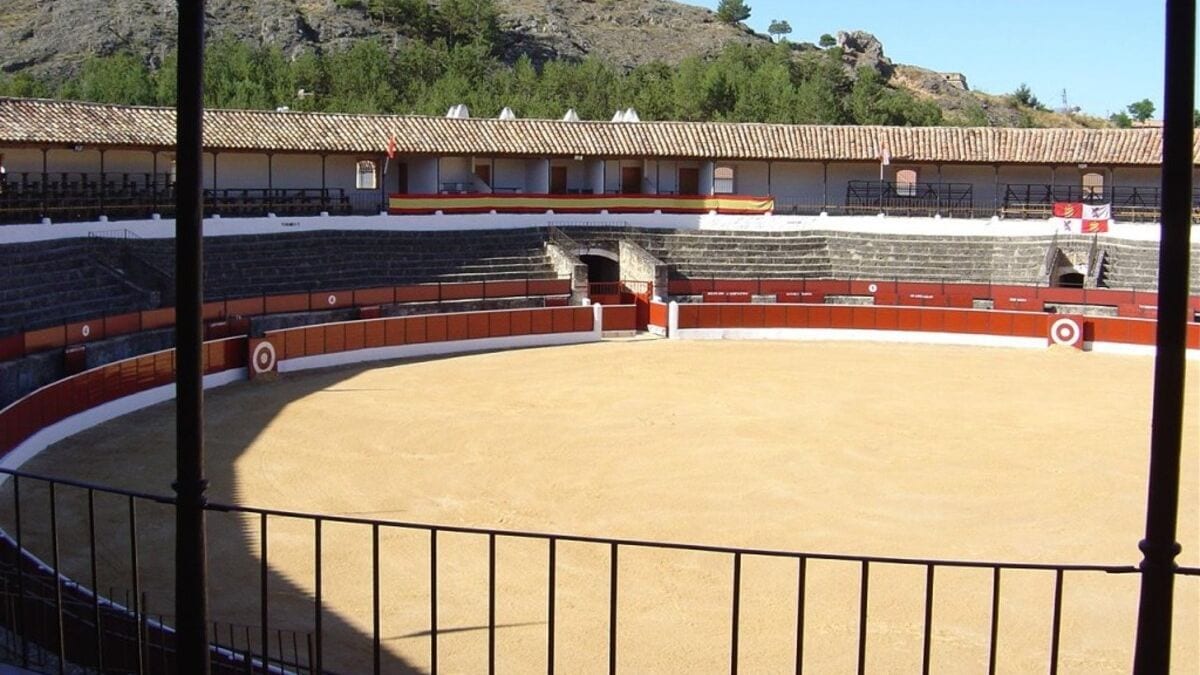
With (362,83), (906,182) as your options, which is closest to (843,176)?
(906,182)

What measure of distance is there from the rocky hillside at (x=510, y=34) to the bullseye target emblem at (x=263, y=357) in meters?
66.1

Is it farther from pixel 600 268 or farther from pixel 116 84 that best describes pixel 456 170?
pixel 116 84

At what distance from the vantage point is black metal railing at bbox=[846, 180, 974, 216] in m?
43.2

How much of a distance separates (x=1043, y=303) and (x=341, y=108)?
135 feet

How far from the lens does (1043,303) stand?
36000mm

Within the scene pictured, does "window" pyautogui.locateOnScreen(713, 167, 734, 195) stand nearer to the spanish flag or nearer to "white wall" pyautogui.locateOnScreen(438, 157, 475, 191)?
"white wall" pyautogui.locateOnScreen(438, 157, 475, 191)

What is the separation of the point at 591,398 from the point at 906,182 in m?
24.0

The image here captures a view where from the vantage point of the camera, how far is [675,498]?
56.7ft

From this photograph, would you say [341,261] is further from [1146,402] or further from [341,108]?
[341,108]

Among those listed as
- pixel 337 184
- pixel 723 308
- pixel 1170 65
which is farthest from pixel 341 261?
pixel 1170 65

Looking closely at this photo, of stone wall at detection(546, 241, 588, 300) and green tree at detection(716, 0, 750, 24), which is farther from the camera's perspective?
green tree at detection(716, 0, 750, 24)

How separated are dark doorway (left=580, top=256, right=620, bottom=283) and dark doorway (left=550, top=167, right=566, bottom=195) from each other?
14.7ft

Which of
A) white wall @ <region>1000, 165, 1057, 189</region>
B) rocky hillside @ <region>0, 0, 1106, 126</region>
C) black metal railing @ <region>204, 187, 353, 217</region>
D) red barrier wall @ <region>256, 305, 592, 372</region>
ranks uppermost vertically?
rocky hillside @ <region>0, 0, 1106, 126</region>

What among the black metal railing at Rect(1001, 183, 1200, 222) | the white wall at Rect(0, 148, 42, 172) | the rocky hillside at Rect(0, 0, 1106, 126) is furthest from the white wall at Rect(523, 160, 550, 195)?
the rocky hillside at Rect(0, 0, 1106, 126)
